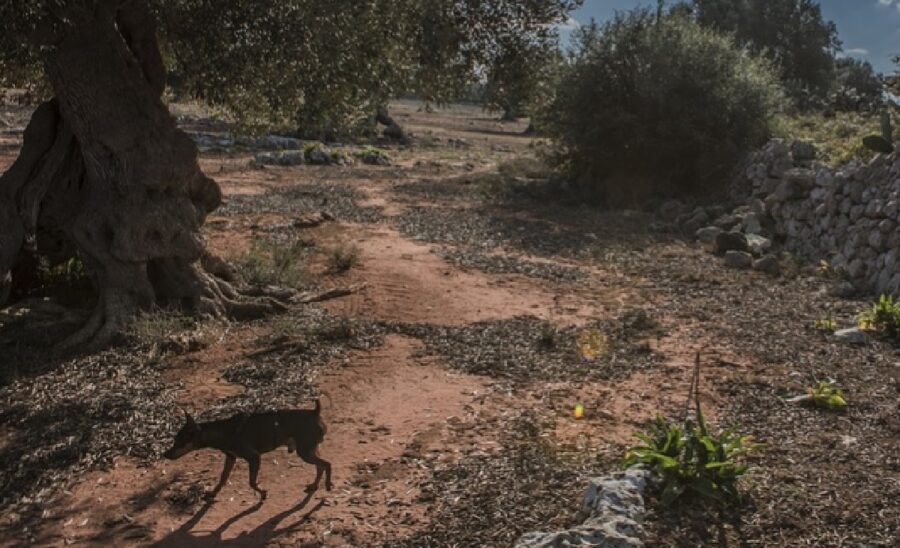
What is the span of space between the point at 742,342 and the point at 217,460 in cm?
668

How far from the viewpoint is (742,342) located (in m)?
10.0

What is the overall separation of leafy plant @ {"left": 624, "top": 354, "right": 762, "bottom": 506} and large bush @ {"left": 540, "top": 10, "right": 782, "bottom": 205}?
1559cm

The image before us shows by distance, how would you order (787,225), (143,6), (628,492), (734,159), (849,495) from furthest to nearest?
(734,159)
(787,225)
(143,6)
(849,495)
(628,492)

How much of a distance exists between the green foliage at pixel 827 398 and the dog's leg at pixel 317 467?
4914 mm

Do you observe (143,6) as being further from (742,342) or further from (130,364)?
(742,342)

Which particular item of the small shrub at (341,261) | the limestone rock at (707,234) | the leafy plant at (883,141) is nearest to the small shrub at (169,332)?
the small shrub at (341,261)

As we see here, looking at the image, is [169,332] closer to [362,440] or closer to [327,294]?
[327,294]

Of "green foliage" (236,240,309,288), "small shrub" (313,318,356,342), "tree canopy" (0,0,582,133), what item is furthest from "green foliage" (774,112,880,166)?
"small shrub" (313,318,356,342)

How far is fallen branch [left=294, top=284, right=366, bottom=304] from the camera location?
36.4 ft

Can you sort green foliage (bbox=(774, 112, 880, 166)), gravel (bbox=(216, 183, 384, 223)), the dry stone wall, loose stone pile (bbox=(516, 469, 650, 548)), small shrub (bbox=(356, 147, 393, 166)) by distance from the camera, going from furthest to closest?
small shrub (bbox=(356, 147, 393, 166)) → gravel (bbox=(216, 183, 384, 223)) → green foliage (bbox=(774, 112, 880, 166)) → the dry stone wall → loose stone pile (bbox=(516, 469, 650, 548))

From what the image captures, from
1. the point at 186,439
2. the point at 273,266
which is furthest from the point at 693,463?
the point at 273,266

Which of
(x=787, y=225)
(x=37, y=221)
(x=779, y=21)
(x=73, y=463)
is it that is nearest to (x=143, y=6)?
(x=37, y=221)

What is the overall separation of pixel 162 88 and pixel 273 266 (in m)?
3.28

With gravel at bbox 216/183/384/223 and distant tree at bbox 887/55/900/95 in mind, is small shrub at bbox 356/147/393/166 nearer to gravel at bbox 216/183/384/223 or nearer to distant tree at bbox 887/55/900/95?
gravel at bbox 216/183/384/223
